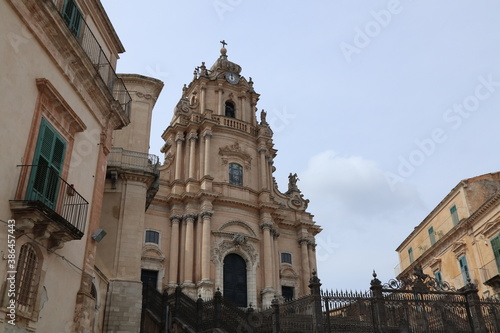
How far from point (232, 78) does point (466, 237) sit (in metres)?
20.0

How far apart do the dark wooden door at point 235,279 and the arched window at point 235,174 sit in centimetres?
498

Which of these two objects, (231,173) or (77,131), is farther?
(231,173)

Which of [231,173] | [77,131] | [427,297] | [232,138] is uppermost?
[232,138]

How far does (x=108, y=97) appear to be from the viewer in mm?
12953

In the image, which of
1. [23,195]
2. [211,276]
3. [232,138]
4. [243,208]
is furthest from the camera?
[232,138]

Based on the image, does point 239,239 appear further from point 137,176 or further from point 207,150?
point 137,176

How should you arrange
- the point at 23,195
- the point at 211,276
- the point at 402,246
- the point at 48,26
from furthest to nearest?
the point at 402,246 < the point at 211,276 < the point at 48,26 < the point at 23,195

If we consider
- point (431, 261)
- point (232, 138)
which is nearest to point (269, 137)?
point (232, 138)

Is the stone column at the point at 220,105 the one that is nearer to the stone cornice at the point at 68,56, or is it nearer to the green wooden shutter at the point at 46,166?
the stone cornice at the point at 68,56

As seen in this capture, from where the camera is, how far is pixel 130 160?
18.2 metres

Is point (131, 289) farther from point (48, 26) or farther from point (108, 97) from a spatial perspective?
point (48, 26)

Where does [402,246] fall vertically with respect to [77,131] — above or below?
above

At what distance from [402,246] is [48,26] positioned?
35.1 meters

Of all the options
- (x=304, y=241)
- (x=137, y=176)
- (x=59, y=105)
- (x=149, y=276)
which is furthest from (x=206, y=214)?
(x=59, y=105)
